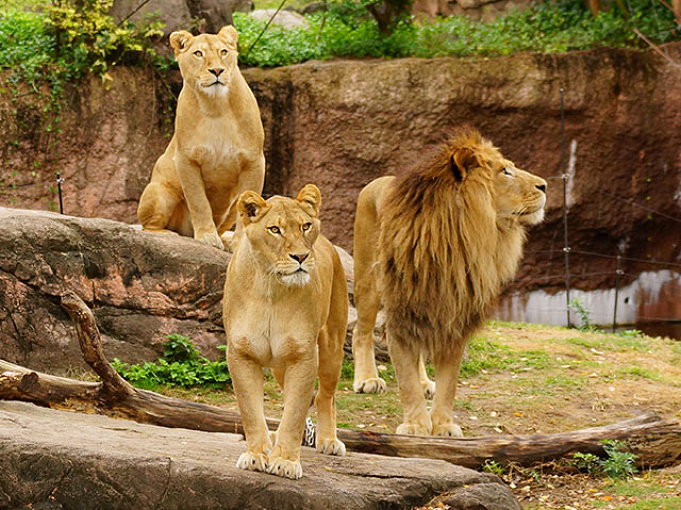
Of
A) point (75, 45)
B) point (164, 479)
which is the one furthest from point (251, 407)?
point (75, 45)

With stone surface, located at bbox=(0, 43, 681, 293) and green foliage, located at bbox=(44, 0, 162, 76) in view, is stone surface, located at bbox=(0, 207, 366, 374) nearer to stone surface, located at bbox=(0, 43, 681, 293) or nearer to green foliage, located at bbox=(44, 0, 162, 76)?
stone surface, located at bbox=(0, 43, 681, 293)

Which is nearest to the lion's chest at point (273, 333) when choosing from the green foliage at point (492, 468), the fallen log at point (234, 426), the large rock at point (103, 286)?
the fallen log at point (234, 426)

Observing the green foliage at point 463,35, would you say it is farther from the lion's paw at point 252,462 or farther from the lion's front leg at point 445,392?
the lion's paw at point 252,462

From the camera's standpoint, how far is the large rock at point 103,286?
23.3 ft

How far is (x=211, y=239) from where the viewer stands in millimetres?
7602

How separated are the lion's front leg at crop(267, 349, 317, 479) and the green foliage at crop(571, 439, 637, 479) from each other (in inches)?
91.2

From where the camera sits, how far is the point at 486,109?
1213 cm

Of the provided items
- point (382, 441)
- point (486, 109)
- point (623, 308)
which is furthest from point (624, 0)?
point (382, 441)

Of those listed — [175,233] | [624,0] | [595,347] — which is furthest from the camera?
[624,0]

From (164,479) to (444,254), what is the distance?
2.72 m

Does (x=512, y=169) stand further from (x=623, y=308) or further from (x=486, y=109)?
(x=623, y=308)

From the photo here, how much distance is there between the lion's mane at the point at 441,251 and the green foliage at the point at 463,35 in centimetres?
696

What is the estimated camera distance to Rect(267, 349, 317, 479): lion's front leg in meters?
4.09

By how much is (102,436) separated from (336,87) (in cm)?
822
